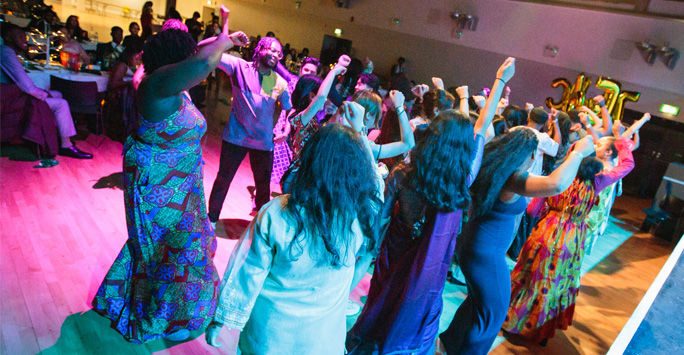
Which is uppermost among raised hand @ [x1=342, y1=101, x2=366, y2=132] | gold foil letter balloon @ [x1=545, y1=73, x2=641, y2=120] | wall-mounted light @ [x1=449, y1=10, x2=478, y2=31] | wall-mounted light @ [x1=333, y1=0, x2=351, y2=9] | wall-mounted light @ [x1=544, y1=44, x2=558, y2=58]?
wall-mounted light @ [x1=333, y1=0, x2=351, y2=9]

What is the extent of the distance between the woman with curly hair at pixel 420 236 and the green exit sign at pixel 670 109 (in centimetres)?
709

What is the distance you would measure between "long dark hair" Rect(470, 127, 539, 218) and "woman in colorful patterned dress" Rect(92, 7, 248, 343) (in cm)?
138

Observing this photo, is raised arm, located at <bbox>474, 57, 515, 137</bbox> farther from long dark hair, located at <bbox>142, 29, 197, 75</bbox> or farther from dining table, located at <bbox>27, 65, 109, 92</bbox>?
dining table, located at <bbox>27, 65, 109, 92</bbox>

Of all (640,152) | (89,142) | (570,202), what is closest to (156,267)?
(570,202)

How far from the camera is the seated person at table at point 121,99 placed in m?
4.20

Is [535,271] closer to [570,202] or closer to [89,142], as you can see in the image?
[570,202]

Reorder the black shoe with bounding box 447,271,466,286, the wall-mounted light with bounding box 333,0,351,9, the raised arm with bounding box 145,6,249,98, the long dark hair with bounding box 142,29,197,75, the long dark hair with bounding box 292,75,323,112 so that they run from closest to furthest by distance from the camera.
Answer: the raised arm with bounding box 145,6,249,98
the long dark hair with bounding box 142,29,197,75
the long dark hair with bounding box 292,75,323,112
the black shoe with bounding box 447,271,466,286
the wall-mounted light with bounding box 333,0,351,9

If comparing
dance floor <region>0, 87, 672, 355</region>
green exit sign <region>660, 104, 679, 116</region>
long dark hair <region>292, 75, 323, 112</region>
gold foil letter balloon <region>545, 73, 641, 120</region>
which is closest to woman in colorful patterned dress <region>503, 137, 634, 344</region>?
dance floor <region>0, 87, 672, 355</region>

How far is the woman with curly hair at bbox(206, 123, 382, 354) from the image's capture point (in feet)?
3.97

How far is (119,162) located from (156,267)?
112 inches

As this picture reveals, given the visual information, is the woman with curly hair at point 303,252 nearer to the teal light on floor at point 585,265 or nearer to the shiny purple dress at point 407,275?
the shiny purple dress at point 407,275

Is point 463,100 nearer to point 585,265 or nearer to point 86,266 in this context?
point 86,266

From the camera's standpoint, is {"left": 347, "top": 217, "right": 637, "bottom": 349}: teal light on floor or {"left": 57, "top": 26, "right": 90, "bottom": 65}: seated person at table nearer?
{"left": 347, "top": 217, "right": 637, "bottom": 349}: teal light on floor

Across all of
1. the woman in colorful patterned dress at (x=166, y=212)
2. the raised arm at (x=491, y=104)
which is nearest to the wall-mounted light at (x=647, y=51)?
the raised arm at (x=491, y=104)
